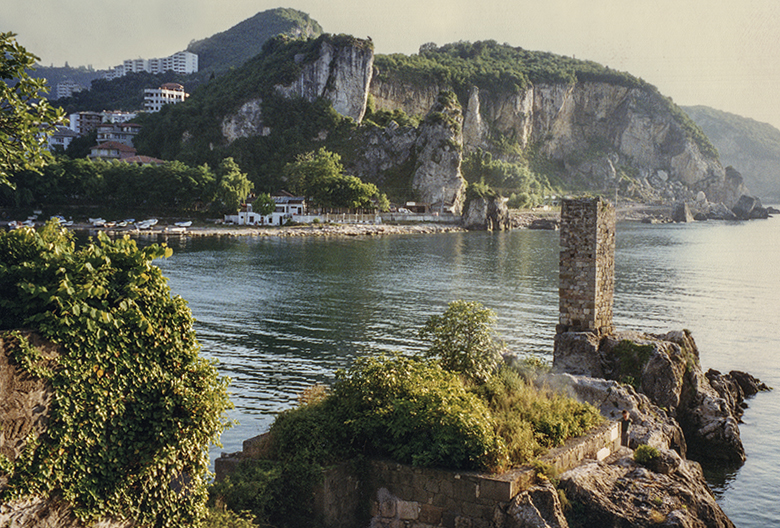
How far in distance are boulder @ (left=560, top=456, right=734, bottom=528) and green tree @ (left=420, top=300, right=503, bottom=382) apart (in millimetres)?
3419

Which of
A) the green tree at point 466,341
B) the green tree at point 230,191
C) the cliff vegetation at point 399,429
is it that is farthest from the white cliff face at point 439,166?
the cliff vegetation at point 399,429

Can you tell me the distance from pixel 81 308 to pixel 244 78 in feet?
583

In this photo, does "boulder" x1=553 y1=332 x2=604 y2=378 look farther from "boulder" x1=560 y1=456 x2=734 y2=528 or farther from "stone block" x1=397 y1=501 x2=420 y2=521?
"stone block" x1=397 y1=501 x2=420 y2=521

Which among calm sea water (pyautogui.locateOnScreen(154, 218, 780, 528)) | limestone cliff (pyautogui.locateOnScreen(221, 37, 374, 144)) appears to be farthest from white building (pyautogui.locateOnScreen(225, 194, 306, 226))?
Answer: limestone cliff (pyautogui.locateOnScreen(221, 37, 374, 144))

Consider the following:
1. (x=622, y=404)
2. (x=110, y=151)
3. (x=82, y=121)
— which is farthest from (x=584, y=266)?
(x=82, y=121)

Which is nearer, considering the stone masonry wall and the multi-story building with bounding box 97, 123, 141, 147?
the stone masonry wall

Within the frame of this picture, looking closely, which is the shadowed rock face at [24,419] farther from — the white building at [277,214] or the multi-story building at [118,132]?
the multi-story building at [118,132]

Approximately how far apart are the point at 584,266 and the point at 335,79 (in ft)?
512

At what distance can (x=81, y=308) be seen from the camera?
8375 mm

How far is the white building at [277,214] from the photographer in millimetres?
114625

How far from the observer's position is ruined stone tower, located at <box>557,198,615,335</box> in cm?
2083

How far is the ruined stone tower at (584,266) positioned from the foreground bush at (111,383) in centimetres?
1407

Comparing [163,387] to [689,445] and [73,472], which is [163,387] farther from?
[689,445]

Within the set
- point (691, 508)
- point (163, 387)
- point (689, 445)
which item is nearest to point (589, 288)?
point (689, 445)
